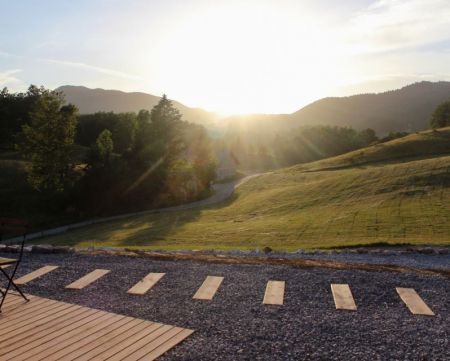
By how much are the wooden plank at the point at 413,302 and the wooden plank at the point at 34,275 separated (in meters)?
9.52

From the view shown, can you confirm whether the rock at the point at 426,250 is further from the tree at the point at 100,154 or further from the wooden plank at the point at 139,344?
the tree at the point at 100,154

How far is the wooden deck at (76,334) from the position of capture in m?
6.44

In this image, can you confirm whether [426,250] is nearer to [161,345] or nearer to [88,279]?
[88,279]

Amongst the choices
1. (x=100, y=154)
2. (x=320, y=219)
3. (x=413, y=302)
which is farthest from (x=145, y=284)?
(x=100, y=154)

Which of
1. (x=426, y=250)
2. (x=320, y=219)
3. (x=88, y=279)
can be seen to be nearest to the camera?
Answer: (x=88, y=279)

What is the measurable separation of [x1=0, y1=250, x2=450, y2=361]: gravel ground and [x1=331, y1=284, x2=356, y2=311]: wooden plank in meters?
0.14

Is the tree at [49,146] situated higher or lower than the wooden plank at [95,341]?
higher

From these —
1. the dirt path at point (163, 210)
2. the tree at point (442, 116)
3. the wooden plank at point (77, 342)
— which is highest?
the tree at point (442, 116)

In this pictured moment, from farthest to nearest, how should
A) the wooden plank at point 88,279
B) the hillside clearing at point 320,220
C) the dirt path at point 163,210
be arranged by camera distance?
the dirt path at point 163,210
the hillside clearing at point 320,220
the wooden plank at point 88,279

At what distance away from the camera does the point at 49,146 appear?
53.0 metres

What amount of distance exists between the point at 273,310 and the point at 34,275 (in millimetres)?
6917

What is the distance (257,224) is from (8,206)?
113 feet

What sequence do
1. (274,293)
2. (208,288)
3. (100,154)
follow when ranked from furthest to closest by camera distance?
(100,154), (208,288), (274,293)

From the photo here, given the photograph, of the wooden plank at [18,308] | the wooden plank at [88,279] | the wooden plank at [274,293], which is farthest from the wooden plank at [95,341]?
the wooden plank at [274,293]
